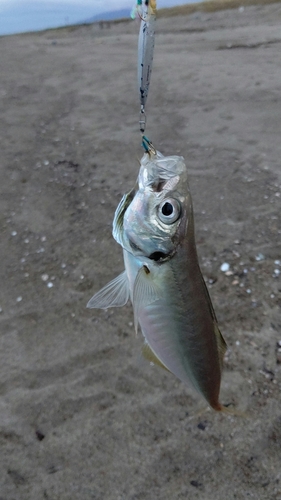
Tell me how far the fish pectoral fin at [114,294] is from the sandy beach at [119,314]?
1381 millimetres

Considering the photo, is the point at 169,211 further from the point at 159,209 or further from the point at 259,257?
the point at 259,257

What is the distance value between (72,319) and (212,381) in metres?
2.10

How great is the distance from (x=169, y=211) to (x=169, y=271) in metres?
0.25

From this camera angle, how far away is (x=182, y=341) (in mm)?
1777

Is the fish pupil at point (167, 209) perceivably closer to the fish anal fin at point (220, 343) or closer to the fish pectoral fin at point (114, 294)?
the fish pectoral fin at point (114, 294)

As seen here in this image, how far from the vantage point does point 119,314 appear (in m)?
3.73

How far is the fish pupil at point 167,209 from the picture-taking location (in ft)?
5.47

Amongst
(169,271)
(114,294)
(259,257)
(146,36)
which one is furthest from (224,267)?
(146,36)

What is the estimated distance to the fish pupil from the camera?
65.6 inches

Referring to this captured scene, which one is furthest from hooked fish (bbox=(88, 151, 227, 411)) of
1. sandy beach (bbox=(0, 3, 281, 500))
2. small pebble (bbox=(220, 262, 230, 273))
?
small pebble (bbox=(220, 262, 230, 273))

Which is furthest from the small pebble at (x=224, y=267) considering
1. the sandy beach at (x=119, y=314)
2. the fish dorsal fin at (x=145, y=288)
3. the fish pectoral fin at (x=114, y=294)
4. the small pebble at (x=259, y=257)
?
the fish dorsal fin at (x=145, y=288)

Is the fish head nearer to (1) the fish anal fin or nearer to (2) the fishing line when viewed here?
(2) the fishing line

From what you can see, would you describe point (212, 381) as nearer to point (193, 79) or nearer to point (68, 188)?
point (68, 188)

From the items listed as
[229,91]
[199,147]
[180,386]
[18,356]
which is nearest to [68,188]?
[199,147]
